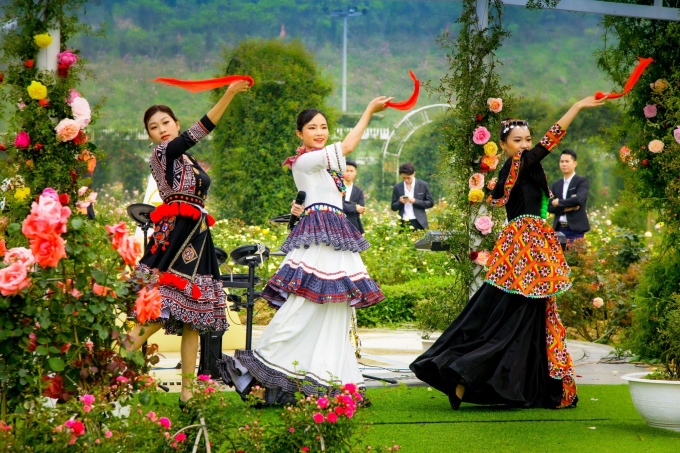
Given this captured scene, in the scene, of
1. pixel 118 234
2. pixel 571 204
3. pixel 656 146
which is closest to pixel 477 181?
pixel 656 146

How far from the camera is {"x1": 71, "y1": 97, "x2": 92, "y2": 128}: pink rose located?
4.83 metres

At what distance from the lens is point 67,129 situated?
4793mm

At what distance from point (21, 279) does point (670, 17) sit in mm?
5070

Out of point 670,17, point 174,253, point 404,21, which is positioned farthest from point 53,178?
point 404,21

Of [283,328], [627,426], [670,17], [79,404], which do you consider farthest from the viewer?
[670,17]

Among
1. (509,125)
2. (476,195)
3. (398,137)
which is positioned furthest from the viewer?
(398,137)

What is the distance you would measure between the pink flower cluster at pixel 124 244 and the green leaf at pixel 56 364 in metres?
0.42

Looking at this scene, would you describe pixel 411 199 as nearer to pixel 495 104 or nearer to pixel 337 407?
pixel 495 104

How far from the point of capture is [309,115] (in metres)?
5.69

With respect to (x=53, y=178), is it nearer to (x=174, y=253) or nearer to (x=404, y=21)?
(x=174, y=253)

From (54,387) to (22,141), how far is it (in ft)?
6.21

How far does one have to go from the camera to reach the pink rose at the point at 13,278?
10.2 feet

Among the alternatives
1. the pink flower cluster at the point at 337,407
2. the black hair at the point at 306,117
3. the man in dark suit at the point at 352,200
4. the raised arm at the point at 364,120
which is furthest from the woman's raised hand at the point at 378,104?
the man in dark suit at the point at 352,200

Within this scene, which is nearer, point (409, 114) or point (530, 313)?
point (530, 313)
